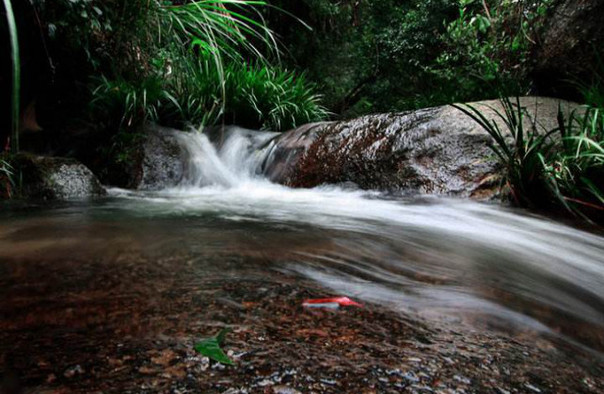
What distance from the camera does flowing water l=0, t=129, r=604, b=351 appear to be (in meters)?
1.09

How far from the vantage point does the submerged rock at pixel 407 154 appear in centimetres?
344

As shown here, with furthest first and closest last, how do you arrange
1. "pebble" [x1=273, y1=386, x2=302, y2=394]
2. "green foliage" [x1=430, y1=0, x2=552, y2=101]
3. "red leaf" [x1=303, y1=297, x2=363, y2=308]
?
"green foliage" [x1=430, y1=0, x2=552, y2=101] → "red leaf" [x1=303, y1=297, x2=363, y2=308] → "pebble" [x1=273, y1=386, x2=302, y2=394]

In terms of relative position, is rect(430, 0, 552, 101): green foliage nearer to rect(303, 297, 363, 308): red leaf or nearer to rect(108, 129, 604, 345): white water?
rect(108, 129, 604, 345): white water

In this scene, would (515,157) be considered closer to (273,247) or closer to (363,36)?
(273,247)

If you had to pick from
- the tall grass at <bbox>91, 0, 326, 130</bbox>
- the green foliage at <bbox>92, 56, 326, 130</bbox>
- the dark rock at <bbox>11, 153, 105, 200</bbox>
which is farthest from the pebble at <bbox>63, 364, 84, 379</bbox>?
the green foliage at <bbox>92, 56, 326, 130</bbox>

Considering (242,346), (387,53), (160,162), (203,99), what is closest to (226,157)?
(160,162)

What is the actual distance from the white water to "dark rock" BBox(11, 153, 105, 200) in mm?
373

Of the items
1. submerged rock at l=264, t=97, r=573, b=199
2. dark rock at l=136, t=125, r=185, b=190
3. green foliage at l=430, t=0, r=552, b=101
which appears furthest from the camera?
dark rock at l=136, t=125, r=185, b=190

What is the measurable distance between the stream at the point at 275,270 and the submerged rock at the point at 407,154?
59 centimetres

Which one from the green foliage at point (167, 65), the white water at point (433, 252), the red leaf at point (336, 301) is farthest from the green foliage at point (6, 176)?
the red leaf at point (336, 301)

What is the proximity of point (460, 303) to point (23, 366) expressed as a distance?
3.16ft

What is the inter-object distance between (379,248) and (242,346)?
3.84 ft

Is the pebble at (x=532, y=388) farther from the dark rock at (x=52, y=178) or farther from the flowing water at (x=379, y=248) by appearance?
the dark rock at (x=52, y=178)

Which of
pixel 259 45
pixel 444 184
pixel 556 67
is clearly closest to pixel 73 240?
pixel 444 184
